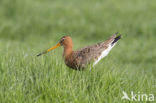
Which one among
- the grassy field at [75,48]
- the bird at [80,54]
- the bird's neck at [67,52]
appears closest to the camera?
the grassy field at [75,48]

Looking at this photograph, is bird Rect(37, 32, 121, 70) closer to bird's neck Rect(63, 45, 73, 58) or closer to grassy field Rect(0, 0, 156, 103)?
bird's neck Rect(63, 45, 73, 58)

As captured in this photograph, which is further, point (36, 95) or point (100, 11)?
point (100, 11)

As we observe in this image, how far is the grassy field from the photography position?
15.1 ft

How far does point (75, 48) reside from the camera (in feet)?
29.9

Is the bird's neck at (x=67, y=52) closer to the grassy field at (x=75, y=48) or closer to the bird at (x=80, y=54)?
the bird at (x=80, y=54)

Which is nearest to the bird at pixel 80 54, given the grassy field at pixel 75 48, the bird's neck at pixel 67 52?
the bird's neck at pixel 67 52

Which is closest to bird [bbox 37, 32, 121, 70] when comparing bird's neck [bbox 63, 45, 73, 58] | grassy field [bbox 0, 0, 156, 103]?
bird's neck [bbox 63, 45, 73, 58]

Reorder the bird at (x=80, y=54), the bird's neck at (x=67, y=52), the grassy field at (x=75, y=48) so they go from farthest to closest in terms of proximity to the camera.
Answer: the bird's neck at (x=67, y=52) → the bird at (x=80, y=54) → the grassy field at (x=75, y=48)

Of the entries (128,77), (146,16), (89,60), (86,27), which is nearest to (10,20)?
(86,27)

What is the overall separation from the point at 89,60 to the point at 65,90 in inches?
55.9

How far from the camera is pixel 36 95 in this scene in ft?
15.0

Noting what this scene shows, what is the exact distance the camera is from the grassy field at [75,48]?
15.1ft

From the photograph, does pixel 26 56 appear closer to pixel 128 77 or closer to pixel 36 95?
pixel 36 95

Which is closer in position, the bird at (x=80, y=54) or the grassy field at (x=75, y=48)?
the grassy field at (x=75, y=48)
